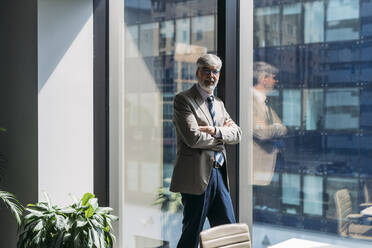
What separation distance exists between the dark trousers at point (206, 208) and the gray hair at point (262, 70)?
757 millimetres

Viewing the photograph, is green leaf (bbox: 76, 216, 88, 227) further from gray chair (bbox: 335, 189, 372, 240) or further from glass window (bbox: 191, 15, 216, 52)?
gray chair (bbox: 335, 189, 372, 240)

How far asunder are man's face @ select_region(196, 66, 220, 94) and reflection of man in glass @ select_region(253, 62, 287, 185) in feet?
1.29

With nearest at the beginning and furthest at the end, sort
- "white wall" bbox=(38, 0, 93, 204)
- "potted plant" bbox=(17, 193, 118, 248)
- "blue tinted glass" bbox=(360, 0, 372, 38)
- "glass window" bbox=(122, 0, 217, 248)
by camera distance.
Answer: "blue tinted glass" bbox=(360, 0, 372, 38) → "potted plant" bbox=(17, 193, 118, 248) → "glass window" bbox=(122, 0, 217, 248) → "white wall" bbox=(38, 0, 93, 204)

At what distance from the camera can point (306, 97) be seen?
318 cm

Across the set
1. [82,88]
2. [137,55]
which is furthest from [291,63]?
[82,88]

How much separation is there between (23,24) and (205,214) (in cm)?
230

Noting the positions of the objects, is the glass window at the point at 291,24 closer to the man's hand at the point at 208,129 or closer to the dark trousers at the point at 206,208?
the man's hand at the point at 208,129

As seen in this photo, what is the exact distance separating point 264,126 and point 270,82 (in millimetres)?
316

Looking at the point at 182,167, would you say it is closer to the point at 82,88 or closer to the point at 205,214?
the point at 205,214

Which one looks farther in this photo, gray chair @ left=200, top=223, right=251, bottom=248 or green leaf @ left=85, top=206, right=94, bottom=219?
green leaf @ left=85, top=206, right=94, bottom=219

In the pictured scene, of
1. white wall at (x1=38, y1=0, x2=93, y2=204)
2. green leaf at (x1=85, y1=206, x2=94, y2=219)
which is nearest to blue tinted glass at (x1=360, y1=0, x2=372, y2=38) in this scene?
green leaf at (x1=85, y1=206, x2=94, y2=219)

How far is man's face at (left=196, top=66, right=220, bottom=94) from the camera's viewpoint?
3178 millimetres

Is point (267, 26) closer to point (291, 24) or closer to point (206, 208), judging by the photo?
point (291, 24)

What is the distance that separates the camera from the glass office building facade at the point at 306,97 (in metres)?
3.00
